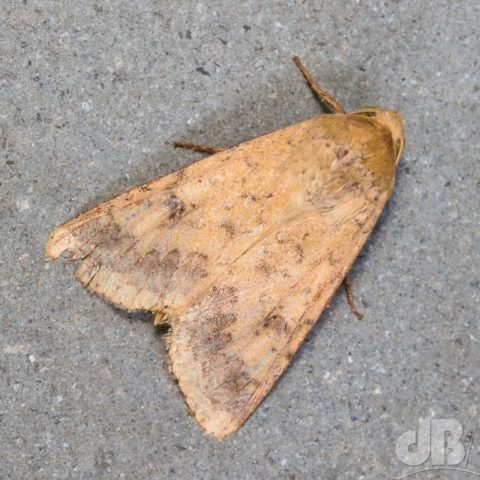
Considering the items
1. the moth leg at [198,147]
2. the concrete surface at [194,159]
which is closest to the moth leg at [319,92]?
the concrete surface at [194,159]

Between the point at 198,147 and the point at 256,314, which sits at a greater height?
the point at 198,147

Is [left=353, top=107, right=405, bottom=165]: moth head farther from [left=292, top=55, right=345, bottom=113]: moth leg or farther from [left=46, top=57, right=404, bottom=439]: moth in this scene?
[left=292, top=55, right=345, bottom=113]: moth leg

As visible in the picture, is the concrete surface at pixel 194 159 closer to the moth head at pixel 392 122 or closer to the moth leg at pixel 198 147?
the moth leg at pixel 198 147

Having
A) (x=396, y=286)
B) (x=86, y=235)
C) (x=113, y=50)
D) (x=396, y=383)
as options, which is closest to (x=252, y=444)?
(x=396, y=383)

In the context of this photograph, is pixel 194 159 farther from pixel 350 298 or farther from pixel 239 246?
pixel 350 298

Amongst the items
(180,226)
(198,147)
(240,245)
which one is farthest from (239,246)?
(198,147)
